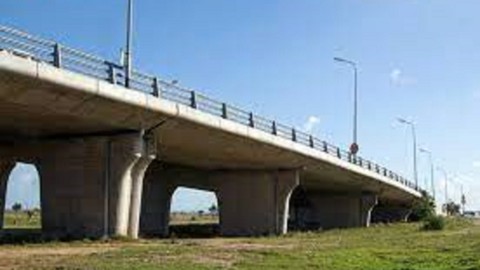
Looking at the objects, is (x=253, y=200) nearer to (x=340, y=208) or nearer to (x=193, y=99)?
(x=193, y=99)

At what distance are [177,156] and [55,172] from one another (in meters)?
13.4

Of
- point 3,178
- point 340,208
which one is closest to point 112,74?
point 3,178

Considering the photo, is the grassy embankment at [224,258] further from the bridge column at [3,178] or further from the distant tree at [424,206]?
the distant tree at [424,206]

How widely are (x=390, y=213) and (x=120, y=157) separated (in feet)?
308

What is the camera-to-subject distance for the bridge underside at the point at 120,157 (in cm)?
3253

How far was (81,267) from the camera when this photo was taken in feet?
70.0

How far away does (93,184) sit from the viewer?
37.8 m

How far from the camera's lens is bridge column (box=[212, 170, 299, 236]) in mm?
57125

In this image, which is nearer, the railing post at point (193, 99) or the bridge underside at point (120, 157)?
the bridge underside at point (120, 157)

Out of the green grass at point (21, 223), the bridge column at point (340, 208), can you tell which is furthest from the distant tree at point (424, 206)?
the green grass at point (21, 223)

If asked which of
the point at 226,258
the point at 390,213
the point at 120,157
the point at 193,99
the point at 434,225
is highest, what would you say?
the point at 193,99

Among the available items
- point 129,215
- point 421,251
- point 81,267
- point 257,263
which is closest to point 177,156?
point 129,215

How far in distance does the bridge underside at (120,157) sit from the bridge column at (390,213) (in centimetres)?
6600

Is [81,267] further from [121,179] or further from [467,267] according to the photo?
[121,179]
